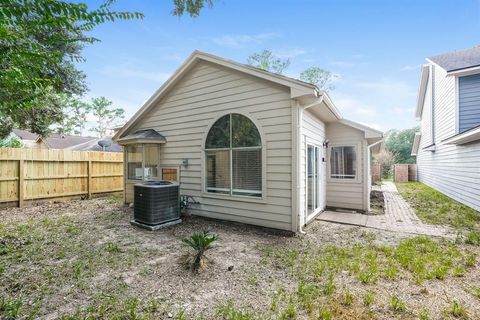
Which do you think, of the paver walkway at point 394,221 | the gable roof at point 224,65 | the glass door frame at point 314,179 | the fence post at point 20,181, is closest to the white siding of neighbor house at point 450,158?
the paver walkway at point 394,221

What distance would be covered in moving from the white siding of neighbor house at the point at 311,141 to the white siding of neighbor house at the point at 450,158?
4494mm

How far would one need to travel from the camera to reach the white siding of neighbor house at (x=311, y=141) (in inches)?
199

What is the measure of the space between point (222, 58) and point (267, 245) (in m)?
4.37

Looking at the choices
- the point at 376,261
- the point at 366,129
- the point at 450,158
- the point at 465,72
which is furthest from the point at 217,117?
the point at 450,158

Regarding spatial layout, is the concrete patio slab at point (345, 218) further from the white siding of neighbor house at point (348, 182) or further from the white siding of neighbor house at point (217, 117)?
the white siding of neighbor house at point (217, 117)

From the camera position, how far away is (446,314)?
239 cm

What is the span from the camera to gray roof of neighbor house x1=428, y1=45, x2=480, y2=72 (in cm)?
801

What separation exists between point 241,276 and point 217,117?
3859 mm

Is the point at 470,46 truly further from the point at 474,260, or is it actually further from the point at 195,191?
the point at 195,191

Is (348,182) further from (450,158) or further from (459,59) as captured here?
(459,59)

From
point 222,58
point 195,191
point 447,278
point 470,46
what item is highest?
point 470,46

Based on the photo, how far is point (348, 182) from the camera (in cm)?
730

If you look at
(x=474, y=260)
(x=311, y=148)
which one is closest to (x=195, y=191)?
(x=311, y=148)

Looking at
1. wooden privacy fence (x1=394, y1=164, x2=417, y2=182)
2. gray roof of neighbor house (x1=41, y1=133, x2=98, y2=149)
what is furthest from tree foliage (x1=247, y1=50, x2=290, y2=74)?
gray roof of neighbor house (x1=41, y1=133, x2=98, y2=149)
